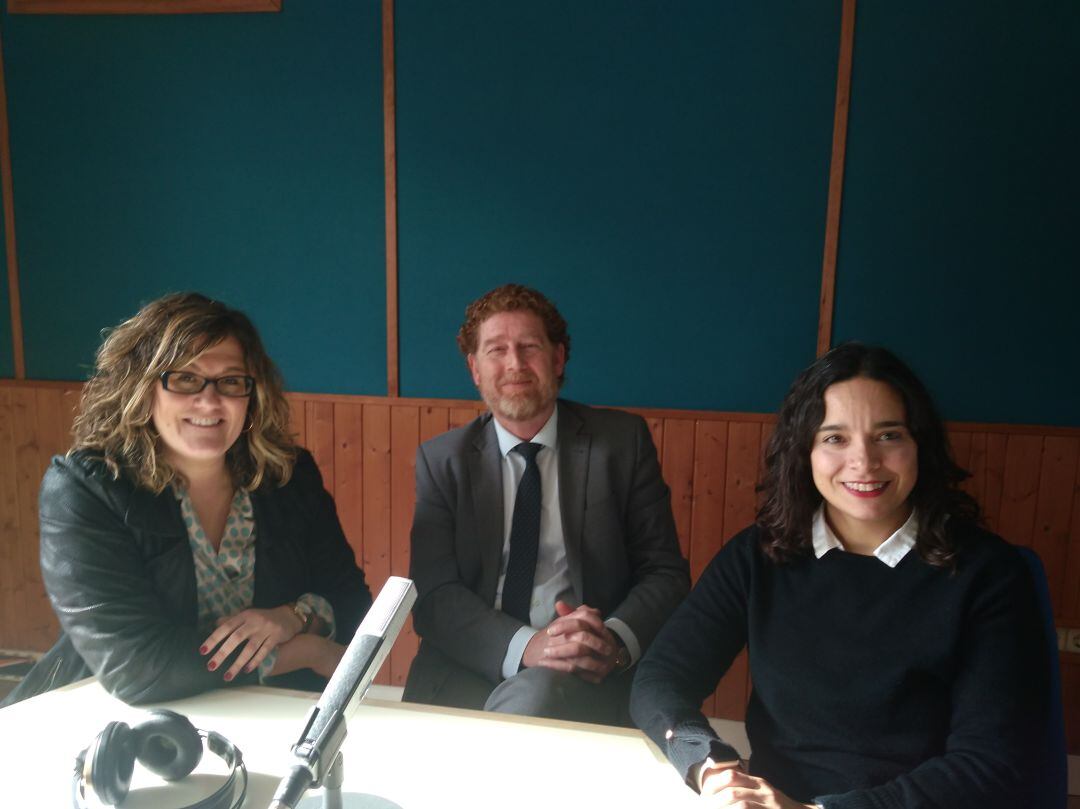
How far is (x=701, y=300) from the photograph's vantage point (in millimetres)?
2715

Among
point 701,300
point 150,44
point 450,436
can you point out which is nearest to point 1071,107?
point 701,300

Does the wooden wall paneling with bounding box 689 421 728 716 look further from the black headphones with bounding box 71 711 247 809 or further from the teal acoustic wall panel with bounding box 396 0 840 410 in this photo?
the black headphones with bounding box 71 711 247 809

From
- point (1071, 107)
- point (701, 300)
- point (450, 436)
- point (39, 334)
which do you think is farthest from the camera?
point (39, 334)

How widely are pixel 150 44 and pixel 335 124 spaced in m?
0.78

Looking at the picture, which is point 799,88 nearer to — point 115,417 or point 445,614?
point 445,614

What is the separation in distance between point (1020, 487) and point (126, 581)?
104 inches

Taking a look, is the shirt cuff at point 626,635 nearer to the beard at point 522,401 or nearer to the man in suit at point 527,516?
the man in suit at point 527,516

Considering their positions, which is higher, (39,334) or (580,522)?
(39,334)

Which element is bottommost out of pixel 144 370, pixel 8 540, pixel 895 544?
pixel 8 540

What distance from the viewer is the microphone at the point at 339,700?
72 centimetres

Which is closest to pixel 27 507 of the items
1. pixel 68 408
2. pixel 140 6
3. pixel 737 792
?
pixel 68 408

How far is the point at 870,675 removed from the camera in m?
1.26

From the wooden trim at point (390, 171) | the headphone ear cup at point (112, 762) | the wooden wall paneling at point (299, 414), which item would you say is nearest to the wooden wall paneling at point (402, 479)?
the wooden trim at point (390, 171)

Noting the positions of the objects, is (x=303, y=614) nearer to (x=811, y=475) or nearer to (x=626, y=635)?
(x=626, y=635)
